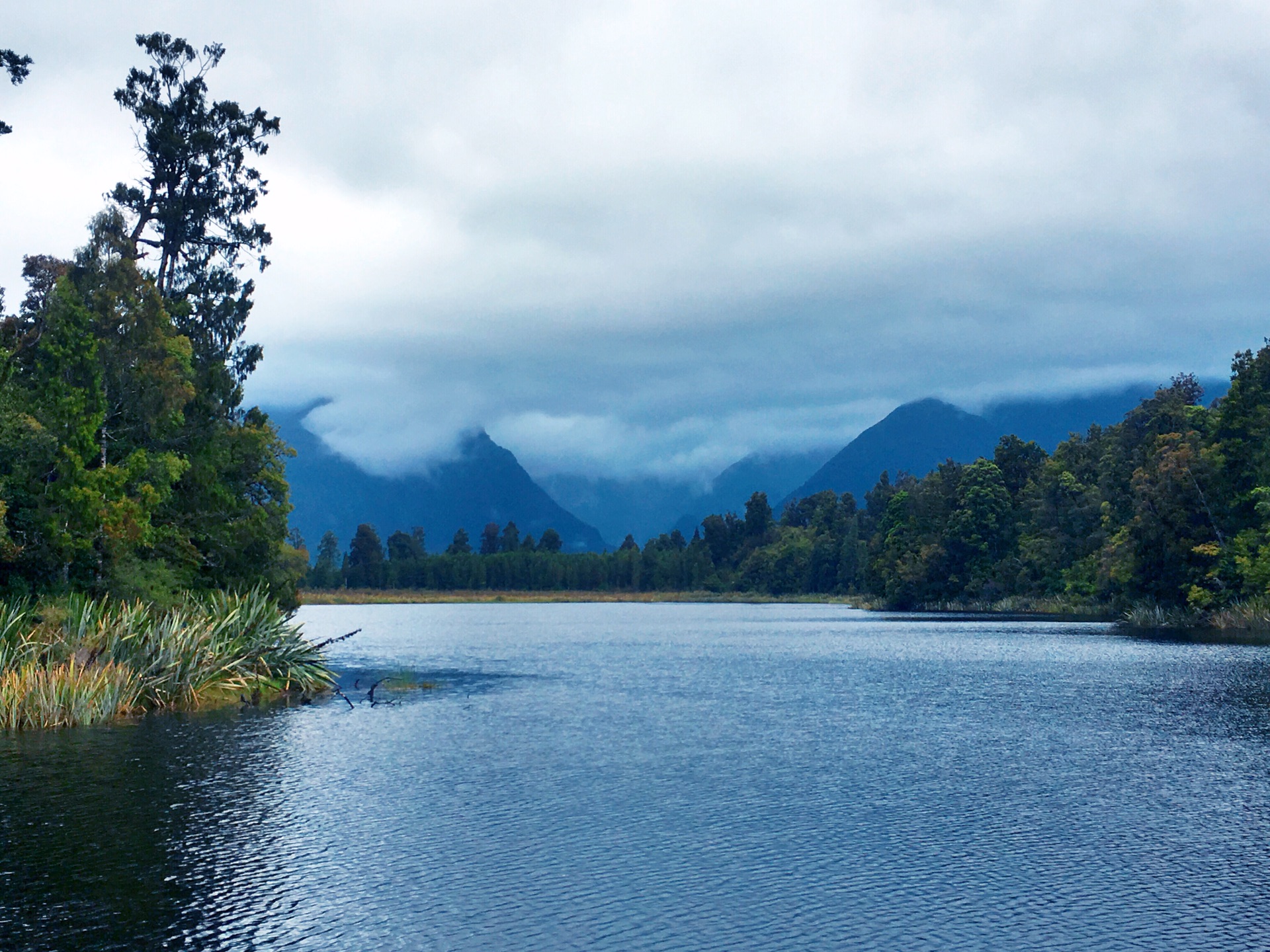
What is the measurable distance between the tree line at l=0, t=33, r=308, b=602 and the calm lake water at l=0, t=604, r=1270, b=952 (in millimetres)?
8607

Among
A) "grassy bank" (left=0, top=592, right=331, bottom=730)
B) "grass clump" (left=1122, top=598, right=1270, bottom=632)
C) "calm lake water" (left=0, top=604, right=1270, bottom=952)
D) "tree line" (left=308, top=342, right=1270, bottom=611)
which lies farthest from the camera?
"tree line" (left=308, top=342, right=1270, bottom=611)

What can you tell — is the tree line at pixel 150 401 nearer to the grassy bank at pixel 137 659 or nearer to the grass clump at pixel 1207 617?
the grassy bank at pixel 137 659

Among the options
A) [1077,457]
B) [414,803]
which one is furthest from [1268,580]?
[414,803]

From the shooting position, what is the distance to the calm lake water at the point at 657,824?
14.7 meters

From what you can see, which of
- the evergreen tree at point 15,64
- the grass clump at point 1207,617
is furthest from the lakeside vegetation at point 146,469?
the grass clump at point 1207,617

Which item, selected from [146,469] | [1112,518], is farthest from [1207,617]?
[146,469]

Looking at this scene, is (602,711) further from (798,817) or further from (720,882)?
(720,882)

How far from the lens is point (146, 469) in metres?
43.1

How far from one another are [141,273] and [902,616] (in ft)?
339

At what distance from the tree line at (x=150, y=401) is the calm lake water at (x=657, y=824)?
8607 mm

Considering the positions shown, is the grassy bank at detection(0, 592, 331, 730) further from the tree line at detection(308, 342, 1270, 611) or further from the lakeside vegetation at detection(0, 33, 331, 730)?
the tree line at detection(308, 342, 1270, 611)

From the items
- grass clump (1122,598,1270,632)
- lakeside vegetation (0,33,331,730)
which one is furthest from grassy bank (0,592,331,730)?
grass clump (1122,598,1270,632)

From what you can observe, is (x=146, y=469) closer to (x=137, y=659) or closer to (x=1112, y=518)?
(x=137, y=659)

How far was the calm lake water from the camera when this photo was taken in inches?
579
